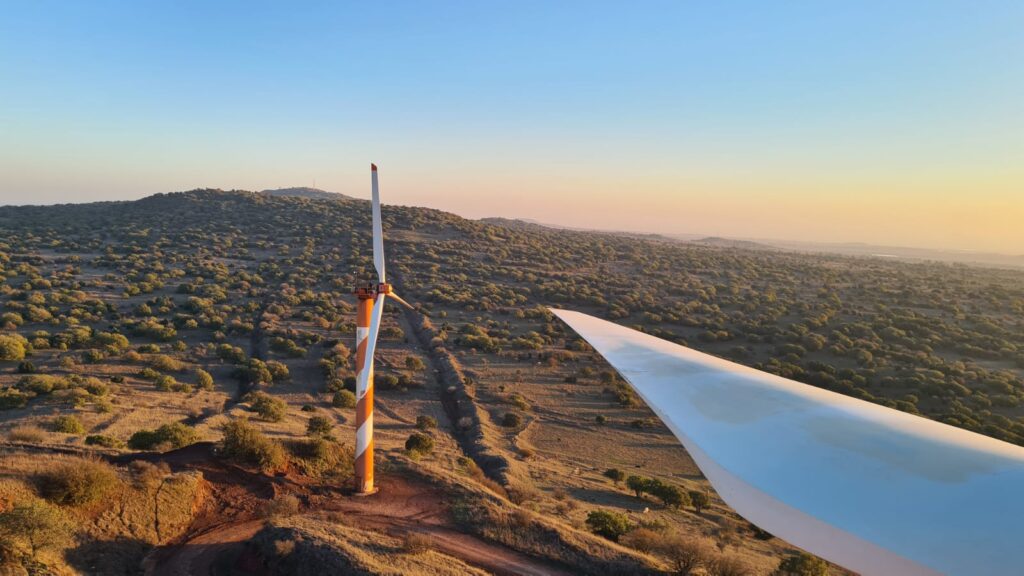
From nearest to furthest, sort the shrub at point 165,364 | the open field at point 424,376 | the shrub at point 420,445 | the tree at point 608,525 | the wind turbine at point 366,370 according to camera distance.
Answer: the open field at point 424,376 → the wind turbine at point 366,370 → the tree at point 608,525 → the shrub at point 420,445 → the shrub at point 165,364

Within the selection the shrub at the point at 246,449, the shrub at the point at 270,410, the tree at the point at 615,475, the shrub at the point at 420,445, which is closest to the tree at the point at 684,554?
the tree at the point at 615,475

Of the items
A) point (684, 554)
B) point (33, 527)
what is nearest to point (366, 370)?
point (33, 527)

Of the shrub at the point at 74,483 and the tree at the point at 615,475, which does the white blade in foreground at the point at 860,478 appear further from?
the tree at the point at 615,475

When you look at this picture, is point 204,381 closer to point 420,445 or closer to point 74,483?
point 420,445

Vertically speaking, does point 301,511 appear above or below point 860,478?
below

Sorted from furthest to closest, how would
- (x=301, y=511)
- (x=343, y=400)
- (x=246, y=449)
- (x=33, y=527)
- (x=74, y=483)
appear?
(x=343, y=400)
(x=246, y=449)
(x=301, y=511)
(x=74, y=483)
(x=33, y=527)

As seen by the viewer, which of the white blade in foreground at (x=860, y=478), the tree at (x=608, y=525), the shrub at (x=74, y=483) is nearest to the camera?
the white blade in foreground at (x=860, y=478)

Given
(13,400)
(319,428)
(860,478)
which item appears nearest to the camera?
(860,478)
